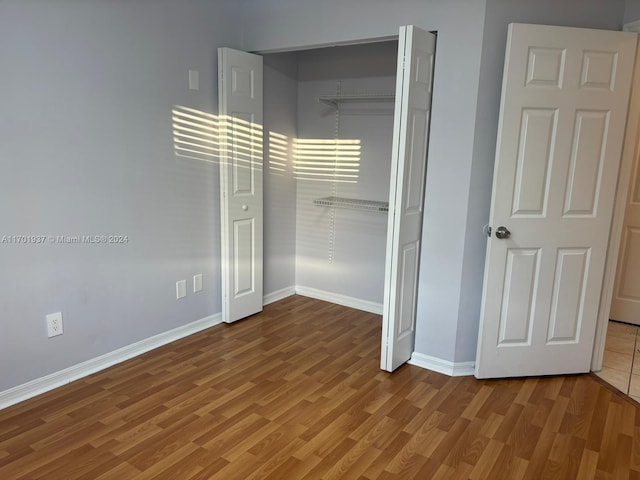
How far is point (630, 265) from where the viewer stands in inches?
152

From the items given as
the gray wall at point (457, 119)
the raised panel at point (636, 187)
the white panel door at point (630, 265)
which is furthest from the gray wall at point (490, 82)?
the white panel door at point (630, 265)

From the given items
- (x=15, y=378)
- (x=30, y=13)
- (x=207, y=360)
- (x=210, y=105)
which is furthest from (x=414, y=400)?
(x=30, y=13)

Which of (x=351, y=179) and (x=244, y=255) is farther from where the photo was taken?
(x=351, y=179)

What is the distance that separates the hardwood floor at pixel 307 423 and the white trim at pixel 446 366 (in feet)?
0.18

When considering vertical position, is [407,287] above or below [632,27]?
below

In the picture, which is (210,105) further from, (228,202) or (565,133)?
(565,133)

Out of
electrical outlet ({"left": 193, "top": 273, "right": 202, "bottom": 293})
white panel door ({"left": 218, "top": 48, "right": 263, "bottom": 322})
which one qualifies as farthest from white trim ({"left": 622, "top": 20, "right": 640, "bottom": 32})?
electrical outlet ({"left": 193, "top": 273, "right": 202, "bottom": 293})

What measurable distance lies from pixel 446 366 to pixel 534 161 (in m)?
1.36

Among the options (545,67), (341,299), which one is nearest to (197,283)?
(341,299)

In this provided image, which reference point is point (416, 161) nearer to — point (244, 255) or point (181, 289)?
point (244, 255)

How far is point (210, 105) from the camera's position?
3285mm

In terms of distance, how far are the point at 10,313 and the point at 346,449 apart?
1839 millimetres

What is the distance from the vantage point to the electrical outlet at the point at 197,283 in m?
3.39

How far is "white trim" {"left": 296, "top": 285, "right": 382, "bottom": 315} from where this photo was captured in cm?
396
